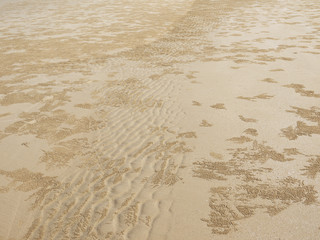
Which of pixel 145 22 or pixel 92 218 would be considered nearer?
pixel 92 218

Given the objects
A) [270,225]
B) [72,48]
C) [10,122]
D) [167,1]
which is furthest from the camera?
[167,1]

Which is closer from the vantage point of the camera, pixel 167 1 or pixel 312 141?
pixel 312 141

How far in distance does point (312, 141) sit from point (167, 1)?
1768 cm

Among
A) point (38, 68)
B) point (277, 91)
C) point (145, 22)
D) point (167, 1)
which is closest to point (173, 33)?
point (145, 22)

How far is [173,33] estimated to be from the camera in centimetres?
1084

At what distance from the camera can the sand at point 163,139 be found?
3.01 metres

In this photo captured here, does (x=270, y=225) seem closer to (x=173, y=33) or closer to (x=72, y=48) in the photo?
(x=72, y=48)

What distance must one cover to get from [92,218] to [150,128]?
6.45 feet

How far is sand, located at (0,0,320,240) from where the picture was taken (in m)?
3.01

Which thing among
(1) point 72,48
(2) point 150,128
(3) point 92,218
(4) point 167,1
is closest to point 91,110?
(2) point 150,128

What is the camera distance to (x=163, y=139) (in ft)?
14.5

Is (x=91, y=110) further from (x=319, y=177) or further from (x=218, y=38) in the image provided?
(x=218, y=38)

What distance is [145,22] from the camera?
43.3ft

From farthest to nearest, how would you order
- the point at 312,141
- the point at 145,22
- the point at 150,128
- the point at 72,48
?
the point at 145,22
the point at 72,48
the point at 150,128
the point at 312,141
